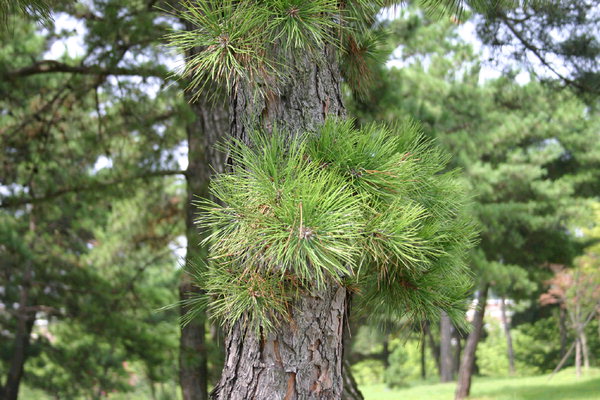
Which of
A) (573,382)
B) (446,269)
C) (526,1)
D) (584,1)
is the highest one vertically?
(584,1)

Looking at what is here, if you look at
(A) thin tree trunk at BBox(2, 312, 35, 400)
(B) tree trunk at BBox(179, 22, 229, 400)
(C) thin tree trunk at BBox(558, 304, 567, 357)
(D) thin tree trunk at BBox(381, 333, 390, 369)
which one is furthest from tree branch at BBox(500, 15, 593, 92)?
(D) thin tree trunk at BBox(381, 333, 390, 369)

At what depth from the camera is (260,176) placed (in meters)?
1.35

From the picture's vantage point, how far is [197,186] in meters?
4.40

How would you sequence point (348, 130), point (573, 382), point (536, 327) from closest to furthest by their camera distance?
point (348, 130) < point (573, 382) < point (536, 327)

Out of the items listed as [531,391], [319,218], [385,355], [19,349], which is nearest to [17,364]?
[19,349]

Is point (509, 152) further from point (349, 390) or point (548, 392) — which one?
point (349, 390)

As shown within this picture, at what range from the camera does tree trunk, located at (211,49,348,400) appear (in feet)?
4.89

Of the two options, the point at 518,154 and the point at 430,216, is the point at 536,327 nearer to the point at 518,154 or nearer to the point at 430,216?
the point at 518,154

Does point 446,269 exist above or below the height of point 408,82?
below

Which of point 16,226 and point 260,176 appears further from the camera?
point 16,226

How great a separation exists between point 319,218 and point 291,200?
72 mm

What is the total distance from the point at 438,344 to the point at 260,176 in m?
21.6

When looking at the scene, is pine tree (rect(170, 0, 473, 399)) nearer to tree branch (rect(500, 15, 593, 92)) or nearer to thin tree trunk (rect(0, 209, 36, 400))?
tree branch (rect(500, 15, 593, 92))

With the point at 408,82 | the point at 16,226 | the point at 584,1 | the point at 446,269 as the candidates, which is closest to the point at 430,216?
the point at 446,269
